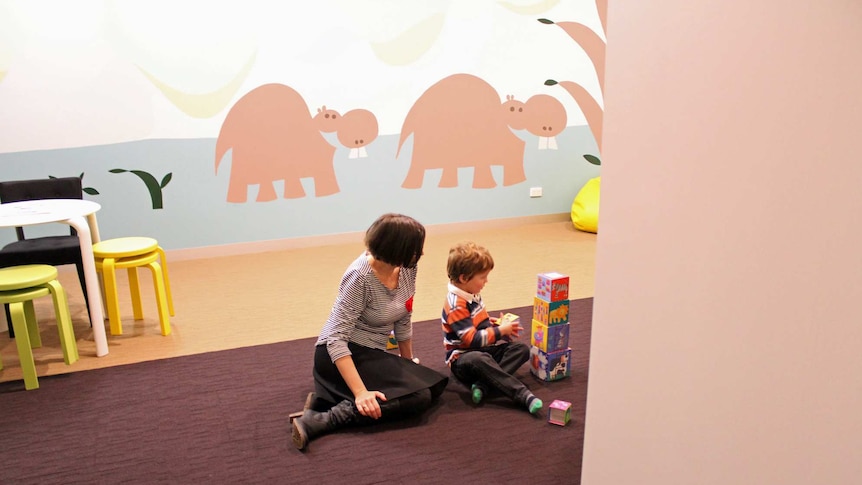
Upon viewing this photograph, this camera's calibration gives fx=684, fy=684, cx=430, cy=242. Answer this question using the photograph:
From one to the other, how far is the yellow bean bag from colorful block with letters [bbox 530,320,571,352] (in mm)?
2625

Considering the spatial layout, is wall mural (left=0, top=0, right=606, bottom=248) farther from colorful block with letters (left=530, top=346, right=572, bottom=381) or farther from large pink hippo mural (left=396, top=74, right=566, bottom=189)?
colorful block with letters (left=530, top=346, right=572, bottom=381)

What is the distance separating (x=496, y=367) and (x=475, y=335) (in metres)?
0.15

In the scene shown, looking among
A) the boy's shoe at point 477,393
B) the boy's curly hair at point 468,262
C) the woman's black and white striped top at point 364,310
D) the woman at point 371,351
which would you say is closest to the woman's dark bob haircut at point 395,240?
the woman at point 371,351

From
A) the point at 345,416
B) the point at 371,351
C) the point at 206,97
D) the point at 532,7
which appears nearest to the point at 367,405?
the point at 345,416

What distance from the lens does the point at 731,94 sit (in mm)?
1205

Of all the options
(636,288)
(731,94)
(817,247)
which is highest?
(731,94)

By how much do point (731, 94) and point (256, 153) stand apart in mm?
4288

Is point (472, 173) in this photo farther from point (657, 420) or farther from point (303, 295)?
point (657, 420)

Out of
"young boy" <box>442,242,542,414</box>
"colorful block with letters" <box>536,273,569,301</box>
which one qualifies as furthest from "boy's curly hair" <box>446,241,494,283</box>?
"colorful block with letters" <box>536,273,569,301</box>

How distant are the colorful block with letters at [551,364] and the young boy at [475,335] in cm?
9

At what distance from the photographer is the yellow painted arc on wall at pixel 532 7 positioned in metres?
5.44

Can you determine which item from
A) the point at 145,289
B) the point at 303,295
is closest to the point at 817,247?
the point at 303,295

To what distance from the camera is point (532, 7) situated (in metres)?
5.50

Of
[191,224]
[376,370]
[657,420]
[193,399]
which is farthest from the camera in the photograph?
[191,224]
